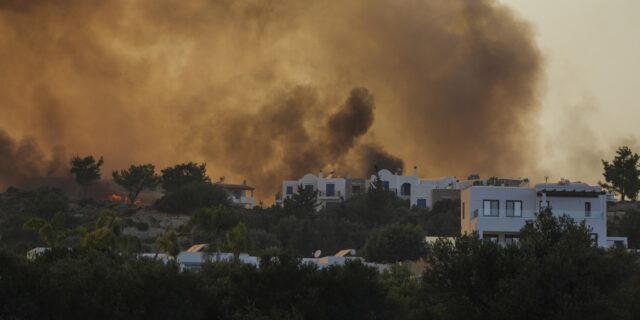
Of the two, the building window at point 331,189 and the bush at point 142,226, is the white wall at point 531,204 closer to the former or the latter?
the bush at point 142,226

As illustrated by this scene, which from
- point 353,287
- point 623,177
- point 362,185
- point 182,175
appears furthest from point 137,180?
point 353,287

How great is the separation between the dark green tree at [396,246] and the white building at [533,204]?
1222 cm

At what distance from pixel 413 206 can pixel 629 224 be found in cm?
3308

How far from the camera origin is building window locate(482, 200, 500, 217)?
85062 millimetres

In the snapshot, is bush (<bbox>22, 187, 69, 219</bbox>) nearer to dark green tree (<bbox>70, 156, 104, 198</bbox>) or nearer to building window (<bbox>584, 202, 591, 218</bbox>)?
dark green tree (<bbox>70, 156, 104, 198</bbox>)

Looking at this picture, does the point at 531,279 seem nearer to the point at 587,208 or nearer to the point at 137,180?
the point at 587,208

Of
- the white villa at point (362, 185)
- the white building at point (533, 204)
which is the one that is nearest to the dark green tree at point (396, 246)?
the white building at point (533, 204)

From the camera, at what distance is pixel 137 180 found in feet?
479

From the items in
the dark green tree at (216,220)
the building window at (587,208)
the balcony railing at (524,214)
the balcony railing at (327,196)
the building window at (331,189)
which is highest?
the building window at (331,189)

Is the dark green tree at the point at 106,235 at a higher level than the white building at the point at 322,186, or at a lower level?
lower

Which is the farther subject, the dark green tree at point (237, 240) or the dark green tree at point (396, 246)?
the dark green tree at point (396, 246)

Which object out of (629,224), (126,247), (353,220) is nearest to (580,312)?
(126,247)

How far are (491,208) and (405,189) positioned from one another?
62.4 meters

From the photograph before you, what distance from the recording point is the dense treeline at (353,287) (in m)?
53.2
